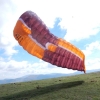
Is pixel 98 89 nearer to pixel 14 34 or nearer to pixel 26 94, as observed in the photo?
pixel 26 94

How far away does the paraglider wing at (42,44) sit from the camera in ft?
80.8

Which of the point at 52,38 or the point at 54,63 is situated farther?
the point at 52,38

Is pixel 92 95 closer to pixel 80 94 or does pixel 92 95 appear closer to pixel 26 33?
pixel 80 94

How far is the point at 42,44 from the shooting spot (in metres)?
25.1

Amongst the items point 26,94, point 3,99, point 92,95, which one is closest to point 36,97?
point 26,94

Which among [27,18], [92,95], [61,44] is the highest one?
[27,18]

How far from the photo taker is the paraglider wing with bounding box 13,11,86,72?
24638 mm

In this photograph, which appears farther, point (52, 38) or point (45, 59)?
point (52, 38)

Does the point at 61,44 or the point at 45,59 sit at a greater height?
the point at 61,44

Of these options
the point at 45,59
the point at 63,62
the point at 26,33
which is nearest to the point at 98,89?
the point at 63,62

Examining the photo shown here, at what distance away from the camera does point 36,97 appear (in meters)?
23.9

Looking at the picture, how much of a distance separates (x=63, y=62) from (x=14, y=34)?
5956 millimetres

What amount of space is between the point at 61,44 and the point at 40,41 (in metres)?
2.53

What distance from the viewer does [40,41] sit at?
82.6ft
